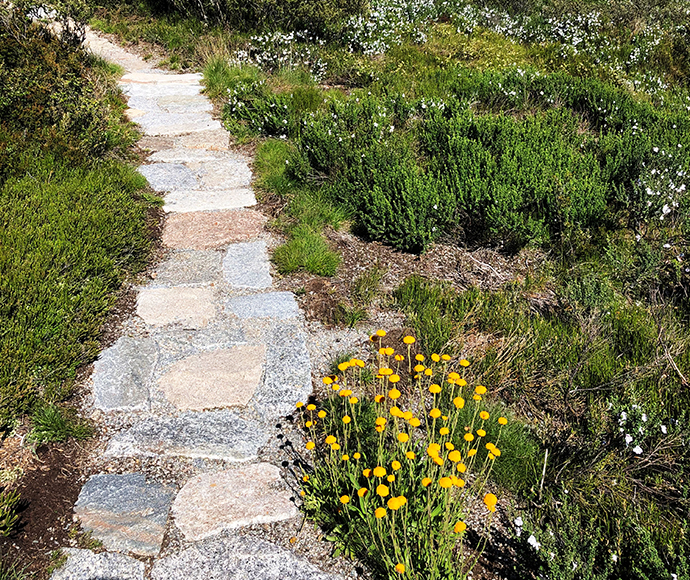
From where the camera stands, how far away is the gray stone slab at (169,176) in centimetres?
561

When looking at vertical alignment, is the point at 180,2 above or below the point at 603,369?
above

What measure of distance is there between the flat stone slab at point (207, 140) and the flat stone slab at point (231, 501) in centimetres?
451

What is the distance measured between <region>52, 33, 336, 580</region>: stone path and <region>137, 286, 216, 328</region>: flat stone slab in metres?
0.01

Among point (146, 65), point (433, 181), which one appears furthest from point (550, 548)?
point (146, 65)

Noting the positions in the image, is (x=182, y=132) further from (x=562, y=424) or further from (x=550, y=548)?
(x=550, y=548)

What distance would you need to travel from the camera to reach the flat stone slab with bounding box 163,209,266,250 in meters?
4.76

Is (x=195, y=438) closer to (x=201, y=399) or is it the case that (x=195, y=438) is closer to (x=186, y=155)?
(x=201, y=399)

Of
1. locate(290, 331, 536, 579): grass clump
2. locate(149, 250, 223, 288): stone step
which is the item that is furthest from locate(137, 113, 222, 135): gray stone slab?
locate(290, 331, 536, 579): grass clump

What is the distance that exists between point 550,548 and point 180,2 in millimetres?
10527

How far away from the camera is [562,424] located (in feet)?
10.1

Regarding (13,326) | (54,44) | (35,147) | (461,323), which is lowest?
(461,323)

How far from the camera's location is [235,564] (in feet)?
7.63

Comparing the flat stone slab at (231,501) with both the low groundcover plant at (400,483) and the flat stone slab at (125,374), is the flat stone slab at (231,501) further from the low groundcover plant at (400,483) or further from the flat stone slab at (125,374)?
the flat stone slab at (125,374)

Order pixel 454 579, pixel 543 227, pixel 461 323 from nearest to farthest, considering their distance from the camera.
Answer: pixel 454 579 < pixel 461 323 < pixel 543 227
